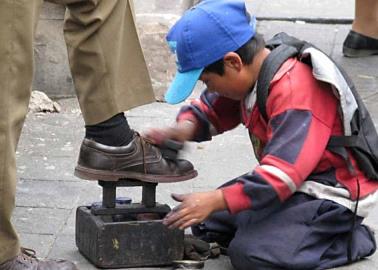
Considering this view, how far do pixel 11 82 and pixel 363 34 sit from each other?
346 cm

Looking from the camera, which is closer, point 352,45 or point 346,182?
point 346,182

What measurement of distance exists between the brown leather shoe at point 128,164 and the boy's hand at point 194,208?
304 millimetres

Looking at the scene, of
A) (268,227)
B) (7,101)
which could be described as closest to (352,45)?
(268,227)

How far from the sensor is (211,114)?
3652mm

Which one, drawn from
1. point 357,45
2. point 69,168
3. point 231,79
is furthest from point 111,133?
point 357,45

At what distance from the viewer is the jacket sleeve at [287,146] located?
3.20 m

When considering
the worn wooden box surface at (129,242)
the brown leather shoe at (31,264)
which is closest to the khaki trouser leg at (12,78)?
the brown leather shoe at (31,264)

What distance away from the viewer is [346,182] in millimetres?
3400

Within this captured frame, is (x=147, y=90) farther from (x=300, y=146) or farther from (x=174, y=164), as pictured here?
(x=300, y=146)

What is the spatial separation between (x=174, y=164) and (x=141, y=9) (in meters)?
2.17

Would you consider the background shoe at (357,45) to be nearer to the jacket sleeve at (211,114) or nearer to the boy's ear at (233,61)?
the jacket sleeve at (211,114)

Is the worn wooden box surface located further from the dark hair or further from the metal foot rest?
the dark hair

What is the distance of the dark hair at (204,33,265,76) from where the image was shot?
3305 millimetres

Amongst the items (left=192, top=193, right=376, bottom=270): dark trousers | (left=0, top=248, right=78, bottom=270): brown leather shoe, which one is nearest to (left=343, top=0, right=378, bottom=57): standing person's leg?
(left=192, top=193, right=376, bottom=270): dark trousers
